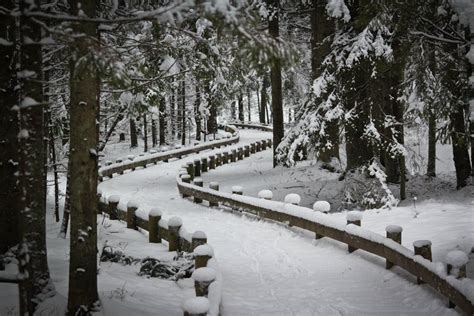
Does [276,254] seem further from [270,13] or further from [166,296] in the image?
[270,13]

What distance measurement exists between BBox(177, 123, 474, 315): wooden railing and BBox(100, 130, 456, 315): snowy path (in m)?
0.26

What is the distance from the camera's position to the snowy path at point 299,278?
6761mm

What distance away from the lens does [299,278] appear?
812cm

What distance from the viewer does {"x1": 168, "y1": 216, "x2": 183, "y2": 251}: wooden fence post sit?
369 inches

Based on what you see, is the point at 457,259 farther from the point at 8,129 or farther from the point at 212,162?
the point at 212,162

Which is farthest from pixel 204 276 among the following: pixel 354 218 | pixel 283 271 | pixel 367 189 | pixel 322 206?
pixel 367 189

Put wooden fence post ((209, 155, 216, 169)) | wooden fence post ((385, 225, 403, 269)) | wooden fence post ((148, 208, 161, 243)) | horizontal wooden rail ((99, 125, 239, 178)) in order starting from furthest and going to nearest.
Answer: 1. wooden fence post ((209, 155, 216, 169))
2. horizontal wooden rail ((99, 125, 239, 178))
3. wooden fence post ((148, 208, 161, 243))
4. wooden fence post ((385, 225, 403, 269))

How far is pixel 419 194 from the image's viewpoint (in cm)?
1484

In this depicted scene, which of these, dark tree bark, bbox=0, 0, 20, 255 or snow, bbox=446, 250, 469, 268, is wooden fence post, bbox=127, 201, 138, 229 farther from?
snow, bbox=446, 250, 469, 268

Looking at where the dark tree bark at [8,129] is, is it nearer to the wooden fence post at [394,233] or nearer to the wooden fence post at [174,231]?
the wooden fence post at [174,231]

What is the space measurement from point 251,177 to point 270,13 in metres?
6.88

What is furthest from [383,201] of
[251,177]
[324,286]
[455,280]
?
[251,177]

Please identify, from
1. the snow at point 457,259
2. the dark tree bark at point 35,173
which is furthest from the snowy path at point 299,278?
the dark tree bark at point 35,173

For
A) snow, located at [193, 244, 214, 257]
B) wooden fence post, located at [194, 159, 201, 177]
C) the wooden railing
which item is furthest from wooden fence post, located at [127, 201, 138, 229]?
wooden fence post, located at [194, 159, 201, 177]
